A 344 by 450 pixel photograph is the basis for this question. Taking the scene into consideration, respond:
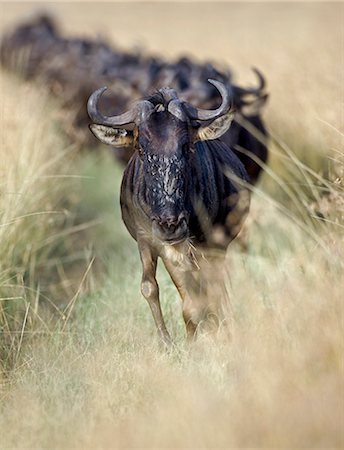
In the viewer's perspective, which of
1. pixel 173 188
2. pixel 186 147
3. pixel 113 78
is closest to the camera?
pixel 173 188

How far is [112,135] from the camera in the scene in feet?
24.6

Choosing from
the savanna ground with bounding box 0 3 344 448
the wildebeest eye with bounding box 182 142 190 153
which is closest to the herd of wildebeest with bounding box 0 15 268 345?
the wildebeest eye with bounding box 182 142 190 153

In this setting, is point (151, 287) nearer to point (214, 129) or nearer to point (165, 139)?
point (165, 139)

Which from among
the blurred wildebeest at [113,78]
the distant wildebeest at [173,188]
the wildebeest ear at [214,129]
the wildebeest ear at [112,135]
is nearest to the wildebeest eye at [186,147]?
the distant wildebeest at [173,188]

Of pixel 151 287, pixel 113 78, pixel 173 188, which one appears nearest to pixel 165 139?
pixel 173 188

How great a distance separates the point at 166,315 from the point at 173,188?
147 centimetres

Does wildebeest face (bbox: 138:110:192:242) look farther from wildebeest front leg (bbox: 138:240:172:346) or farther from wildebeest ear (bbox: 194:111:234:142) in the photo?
wildebeest front leg (bbox: 138:240:172:346)

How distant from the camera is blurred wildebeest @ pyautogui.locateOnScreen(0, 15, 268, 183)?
37.2 feet

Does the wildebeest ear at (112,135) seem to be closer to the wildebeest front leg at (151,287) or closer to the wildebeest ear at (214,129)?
the wildebeest ear at (214,129)

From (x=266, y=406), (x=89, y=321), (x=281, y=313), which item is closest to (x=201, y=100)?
(x=89, y=321)

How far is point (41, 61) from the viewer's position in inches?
688

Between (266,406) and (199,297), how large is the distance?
8.71 ft

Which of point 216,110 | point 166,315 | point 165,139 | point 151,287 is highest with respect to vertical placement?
point 216,110

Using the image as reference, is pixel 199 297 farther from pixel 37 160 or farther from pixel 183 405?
pixel 37 160
